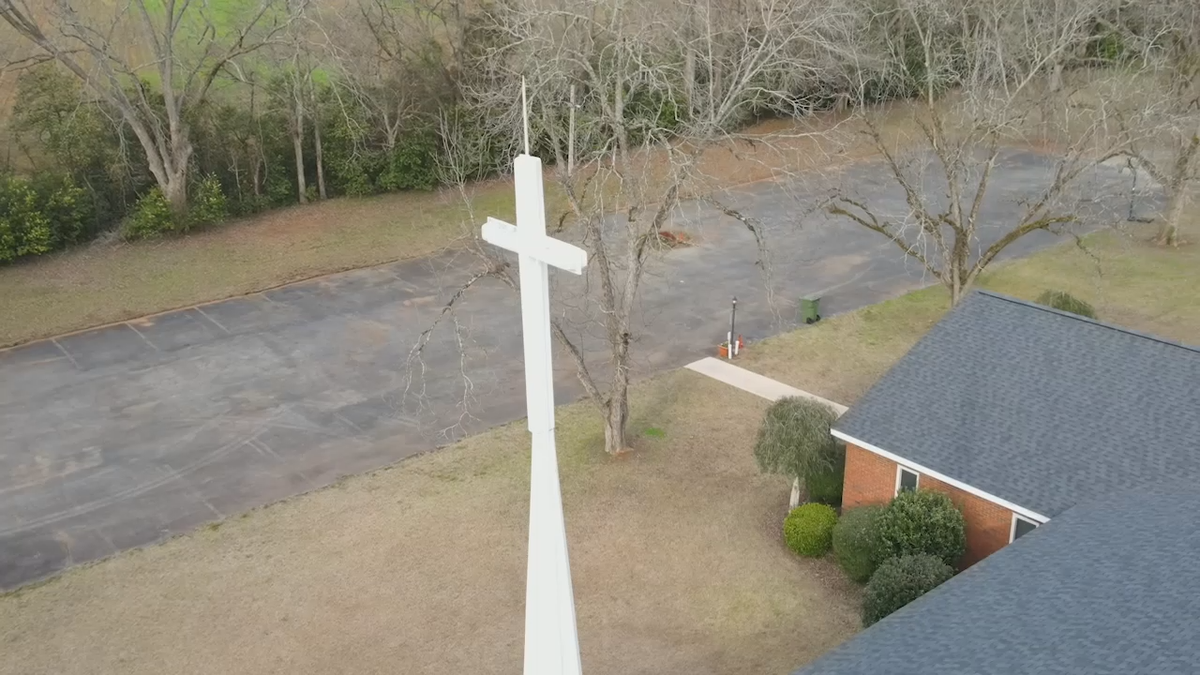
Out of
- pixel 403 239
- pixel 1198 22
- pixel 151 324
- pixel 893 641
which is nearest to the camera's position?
pixel 893 641

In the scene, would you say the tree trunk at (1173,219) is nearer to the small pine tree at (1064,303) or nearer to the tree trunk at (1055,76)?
the tree trunk at (1055,76)

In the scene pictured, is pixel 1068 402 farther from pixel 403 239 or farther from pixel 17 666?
pixel 403 239

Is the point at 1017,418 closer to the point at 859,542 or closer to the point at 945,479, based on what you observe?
the point at 945,479

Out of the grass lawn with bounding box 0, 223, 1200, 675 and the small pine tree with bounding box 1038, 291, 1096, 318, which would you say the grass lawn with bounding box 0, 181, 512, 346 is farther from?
the small pine tree with bounding box 1038, 291, 1096, 318

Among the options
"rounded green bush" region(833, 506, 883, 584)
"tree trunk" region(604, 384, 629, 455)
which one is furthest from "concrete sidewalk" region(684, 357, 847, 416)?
"rounded green bush" region(833, 506, 883, 584)

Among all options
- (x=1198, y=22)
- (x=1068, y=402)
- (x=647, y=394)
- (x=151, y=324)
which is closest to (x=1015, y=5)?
(x=1198, y=22)

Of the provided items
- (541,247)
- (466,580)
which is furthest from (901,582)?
(541,247)
